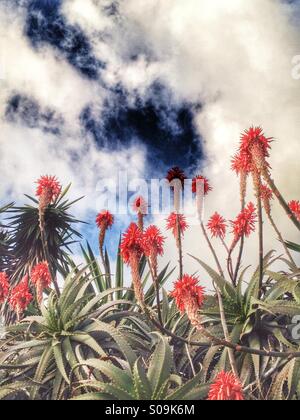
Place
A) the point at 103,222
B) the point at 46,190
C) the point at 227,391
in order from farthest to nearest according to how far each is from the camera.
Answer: the point at 103,222 < the point at 46,190 < the point at 227,391

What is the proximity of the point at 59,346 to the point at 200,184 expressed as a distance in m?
1.68

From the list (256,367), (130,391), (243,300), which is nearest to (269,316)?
(243,300)

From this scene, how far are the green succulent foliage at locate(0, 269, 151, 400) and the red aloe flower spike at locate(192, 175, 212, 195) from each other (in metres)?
1.10

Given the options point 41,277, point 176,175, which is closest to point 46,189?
point 41,277

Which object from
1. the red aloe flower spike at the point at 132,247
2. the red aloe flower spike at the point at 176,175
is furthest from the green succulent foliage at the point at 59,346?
the red aloe flower spike at the point at 176,175

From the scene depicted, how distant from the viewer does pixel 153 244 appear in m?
3.36

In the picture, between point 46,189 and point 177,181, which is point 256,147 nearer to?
point 177,181

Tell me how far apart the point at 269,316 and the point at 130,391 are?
1.23m

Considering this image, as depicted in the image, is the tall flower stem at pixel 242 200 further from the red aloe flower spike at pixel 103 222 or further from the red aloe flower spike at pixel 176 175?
the red aloe flower spike at pixel 103 222

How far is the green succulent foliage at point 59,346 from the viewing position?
3.39 meters

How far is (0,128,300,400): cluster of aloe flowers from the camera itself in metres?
2.89

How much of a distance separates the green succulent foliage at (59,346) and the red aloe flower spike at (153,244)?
0.52 m

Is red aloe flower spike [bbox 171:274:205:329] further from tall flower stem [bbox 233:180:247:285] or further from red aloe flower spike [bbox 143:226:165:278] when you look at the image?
tall flower stem [bbox 233:180:247:285]
